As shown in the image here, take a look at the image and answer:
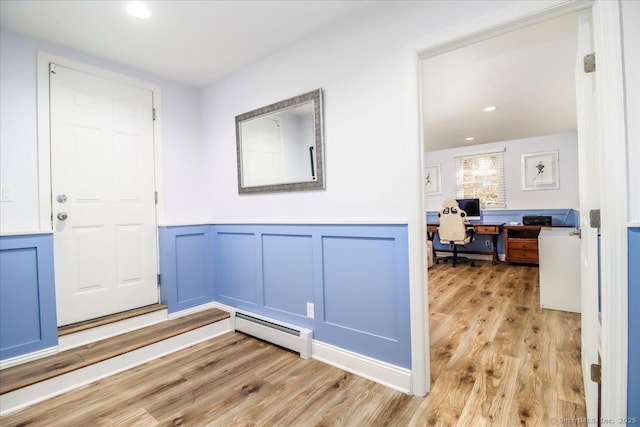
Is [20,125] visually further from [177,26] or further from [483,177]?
[483,177]

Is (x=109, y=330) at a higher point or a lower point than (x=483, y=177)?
lower

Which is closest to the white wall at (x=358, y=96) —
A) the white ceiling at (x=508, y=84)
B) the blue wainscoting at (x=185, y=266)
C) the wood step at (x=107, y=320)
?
the white ceiling at (x=508, y=84)

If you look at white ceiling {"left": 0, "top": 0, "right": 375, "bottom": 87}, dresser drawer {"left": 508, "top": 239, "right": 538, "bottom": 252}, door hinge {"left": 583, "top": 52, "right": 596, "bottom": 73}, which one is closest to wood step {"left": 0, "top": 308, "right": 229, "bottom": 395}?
white ceiling {"left": 0, "top": 0, "right": 375, "bottom": 87}

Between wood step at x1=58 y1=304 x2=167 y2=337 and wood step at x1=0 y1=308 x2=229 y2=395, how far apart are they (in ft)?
0.41

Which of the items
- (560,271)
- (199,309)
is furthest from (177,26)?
(560,271)

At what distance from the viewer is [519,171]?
5.73 m

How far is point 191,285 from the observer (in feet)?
9.51

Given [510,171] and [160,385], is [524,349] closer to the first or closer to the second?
[160,385]

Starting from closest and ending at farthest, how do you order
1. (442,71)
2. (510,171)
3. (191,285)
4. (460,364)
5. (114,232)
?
(460,364)
(114,232)
(442,71)
(191,285)
(510,171)

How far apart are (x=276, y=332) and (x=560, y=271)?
114 inches

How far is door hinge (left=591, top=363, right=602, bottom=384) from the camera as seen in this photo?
127cm

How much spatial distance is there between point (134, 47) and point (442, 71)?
252cm

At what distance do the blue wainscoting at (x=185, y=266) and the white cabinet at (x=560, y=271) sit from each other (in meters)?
3.41

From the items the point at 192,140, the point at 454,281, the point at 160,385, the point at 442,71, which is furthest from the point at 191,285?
the point at 454,281
